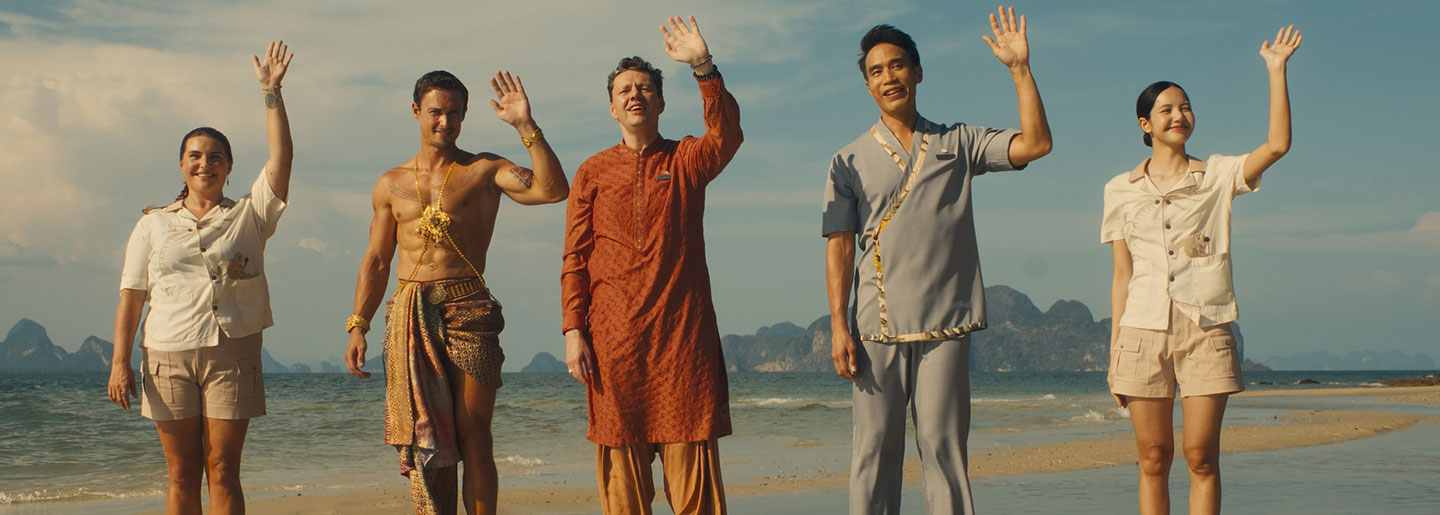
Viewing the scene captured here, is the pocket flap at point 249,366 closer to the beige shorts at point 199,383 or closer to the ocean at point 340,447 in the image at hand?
the beige shorts at point 199,383

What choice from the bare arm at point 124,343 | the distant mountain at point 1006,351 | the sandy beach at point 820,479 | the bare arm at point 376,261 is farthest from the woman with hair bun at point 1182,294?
the distant mountain at point 1006,351

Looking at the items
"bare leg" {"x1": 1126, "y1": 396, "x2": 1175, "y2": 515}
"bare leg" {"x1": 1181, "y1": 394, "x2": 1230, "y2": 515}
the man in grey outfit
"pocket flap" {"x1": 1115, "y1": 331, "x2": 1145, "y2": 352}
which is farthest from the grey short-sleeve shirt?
"bare leg" {"x1": 1181, "y1": 394, "x2": 1230, "y2": 515}

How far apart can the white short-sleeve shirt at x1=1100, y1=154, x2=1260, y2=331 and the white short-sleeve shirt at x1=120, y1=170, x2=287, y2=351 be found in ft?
11.3

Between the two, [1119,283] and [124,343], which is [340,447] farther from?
[1119,283]

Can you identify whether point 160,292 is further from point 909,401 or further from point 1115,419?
point 1115,419

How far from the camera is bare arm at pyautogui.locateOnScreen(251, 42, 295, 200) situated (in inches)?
185

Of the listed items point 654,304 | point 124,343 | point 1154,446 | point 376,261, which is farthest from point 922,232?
point 124,343

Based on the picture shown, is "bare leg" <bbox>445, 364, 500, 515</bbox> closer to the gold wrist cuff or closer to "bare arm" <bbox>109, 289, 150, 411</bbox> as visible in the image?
the gold wrist cuff

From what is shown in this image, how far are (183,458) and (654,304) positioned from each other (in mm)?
2172

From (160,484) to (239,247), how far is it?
24.8ft

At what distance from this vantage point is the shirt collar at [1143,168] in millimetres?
4379

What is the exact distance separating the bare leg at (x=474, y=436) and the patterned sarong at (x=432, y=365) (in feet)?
0.10

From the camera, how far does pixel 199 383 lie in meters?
4.72

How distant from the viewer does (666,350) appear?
13.6ft
